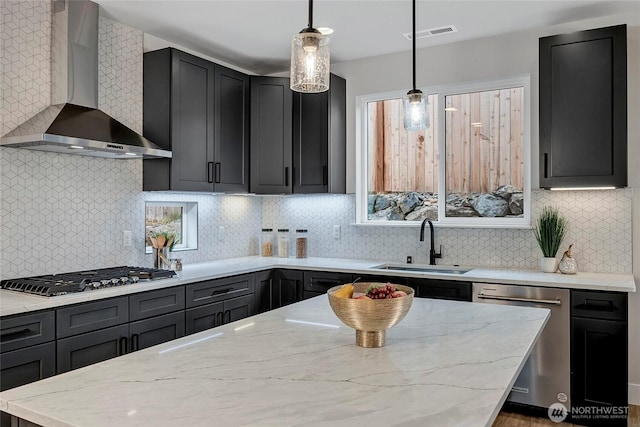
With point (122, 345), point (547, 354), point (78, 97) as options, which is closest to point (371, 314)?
point (122, 345)

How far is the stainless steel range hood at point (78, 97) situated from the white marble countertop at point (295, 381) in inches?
67.4

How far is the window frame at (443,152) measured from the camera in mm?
3840

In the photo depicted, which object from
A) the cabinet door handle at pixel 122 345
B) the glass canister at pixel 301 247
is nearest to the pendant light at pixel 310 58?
the cabinet door handle at pixel 122 345

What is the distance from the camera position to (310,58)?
5.23ft

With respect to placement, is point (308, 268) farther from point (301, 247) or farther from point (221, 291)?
point (221, 291)

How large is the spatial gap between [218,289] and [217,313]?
0.17 meters

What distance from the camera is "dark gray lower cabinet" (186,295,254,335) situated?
3.41 m

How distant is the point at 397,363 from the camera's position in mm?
1504

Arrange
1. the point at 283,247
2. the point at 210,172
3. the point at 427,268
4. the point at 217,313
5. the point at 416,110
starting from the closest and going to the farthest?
1. the point at 416,110
2. the point at 217,313
3. the point at 210,172
4. the point at 427,268
5. the point at 283,247

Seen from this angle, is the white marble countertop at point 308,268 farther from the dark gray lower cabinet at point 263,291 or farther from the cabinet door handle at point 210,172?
the cabinet door handle at point 210,172

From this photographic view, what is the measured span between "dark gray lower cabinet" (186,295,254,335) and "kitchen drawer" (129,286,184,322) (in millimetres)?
138

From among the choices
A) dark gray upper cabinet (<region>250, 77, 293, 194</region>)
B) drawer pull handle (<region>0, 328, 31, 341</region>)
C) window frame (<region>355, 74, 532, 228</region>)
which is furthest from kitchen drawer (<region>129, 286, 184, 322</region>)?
window frame (<region>355, 74, 532, 228</region>)

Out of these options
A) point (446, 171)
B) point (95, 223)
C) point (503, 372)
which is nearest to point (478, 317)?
point (503, 372)

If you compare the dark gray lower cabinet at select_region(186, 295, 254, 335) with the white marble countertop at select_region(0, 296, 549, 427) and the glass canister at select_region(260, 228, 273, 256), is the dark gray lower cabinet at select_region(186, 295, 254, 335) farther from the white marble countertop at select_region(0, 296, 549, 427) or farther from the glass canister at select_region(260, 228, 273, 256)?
the white marble countertop at select_region(0, 296, 549, 427)
